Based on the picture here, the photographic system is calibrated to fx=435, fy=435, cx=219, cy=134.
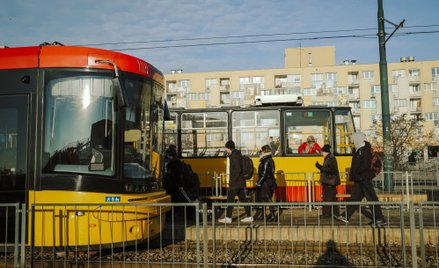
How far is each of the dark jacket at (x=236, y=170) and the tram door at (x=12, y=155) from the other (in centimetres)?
463

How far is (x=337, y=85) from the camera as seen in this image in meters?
65.7

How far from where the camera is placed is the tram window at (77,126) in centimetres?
690

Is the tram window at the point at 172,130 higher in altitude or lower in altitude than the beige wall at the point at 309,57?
lower

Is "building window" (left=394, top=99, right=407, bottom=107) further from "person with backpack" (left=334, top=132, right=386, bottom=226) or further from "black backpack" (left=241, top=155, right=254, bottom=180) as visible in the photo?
"person with backpack" (left=334, top=132, right=386, bottom=226)

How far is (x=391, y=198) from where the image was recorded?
12695 mm

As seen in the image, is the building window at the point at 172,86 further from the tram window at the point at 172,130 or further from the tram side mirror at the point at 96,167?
the tram side mirror at the point at 96,167

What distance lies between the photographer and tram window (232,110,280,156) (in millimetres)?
13305

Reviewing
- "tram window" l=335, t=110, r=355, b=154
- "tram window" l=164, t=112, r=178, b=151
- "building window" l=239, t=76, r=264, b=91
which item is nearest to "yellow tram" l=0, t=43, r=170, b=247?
"tram window" l=164, t=112, r=178, b=151

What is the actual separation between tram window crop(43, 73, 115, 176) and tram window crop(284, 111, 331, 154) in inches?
287

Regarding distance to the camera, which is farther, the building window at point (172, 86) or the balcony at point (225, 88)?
the building window at point (172, 86)

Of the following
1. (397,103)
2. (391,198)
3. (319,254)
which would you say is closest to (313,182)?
(391,198)

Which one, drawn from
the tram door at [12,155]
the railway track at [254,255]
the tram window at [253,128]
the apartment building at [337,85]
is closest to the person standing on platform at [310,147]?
the tram window at [253,128]

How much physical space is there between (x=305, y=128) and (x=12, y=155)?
8.65 metres

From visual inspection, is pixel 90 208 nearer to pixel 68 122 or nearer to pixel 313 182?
pixel 68 122
